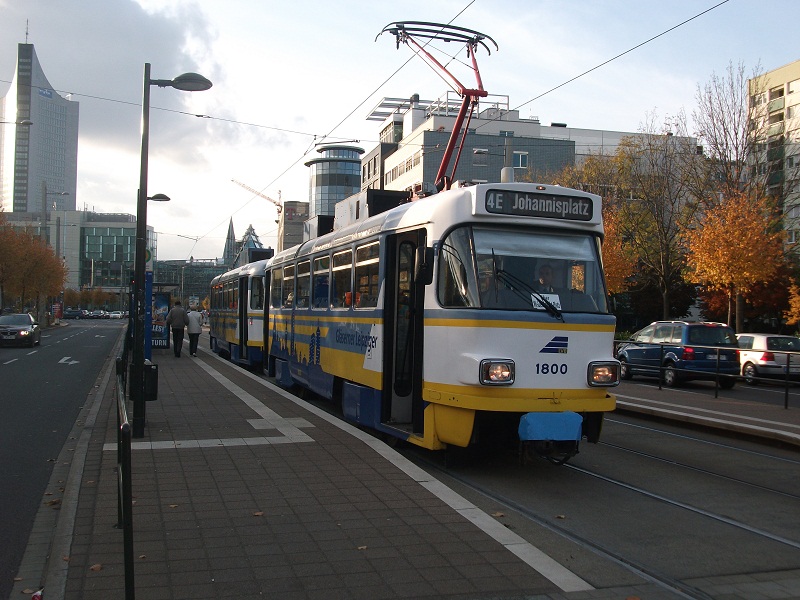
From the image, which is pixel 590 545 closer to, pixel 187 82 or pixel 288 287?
→ pixel 187 82

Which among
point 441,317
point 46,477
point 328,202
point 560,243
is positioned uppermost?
point 328,202

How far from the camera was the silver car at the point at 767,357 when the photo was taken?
71.4 ft

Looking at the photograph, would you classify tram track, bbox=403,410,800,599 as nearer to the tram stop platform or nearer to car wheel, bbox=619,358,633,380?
the tram stop platform

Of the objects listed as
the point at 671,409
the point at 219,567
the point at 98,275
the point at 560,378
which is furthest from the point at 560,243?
the point at 98,275

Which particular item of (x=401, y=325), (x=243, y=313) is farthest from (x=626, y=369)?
(x=401, y=325)

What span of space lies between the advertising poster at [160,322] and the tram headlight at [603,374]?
2265 cm

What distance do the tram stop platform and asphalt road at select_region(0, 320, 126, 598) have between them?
0.51 ft

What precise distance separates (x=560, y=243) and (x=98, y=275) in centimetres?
13876

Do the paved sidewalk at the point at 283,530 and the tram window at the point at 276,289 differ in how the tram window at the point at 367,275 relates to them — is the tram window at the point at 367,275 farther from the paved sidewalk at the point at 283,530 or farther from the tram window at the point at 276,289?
the tram window at the point at 276,289

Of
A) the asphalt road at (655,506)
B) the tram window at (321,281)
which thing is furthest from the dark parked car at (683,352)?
the tram window at (321,281)

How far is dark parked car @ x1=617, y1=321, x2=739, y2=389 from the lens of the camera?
19891 mm

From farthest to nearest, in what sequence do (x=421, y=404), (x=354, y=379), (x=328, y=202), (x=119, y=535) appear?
(x=328, y=202), (x=354, y=379), (x=421, y=404), (x=119, y=535)

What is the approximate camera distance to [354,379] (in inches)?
423

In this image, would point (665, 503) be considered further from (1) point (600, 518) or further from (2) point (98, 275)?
(2) point (98, 275)
